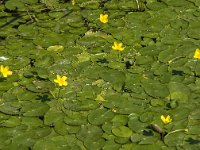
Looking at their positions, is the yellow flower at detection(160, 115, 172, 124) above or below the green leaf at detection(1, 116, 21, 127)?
above

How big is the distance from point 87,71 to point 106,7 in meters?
0.85

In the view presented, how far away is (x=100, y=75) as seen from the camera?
2977 millimetres

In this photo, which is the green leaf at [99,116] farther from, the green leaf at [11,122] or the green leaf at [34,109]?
the green leaf at [11,122]

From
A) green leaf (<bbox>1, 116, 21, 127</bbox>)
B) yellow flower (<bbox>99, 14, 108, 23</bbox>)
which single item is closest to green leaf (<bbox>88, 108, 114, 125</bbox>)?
green leaf (<bbox>1, 116, 21, 127</bbox>)

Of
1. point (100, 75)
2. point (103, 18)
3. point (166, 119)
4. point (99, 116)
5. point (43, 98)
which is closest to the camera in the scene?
point (166, 119)

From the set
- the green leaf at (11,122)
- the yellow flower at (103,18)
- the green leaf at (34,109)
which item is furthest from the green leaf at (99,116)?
the yellow flower at (103,18)

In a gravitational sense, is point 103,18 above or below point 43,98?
above

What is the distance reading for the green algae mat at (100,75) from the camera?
2.54m

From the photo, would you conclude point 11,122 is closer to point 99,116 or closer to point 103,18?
point 99,116

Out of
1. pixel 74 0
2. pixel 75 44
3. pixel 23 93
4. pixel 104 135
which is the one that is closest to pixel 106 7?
pixel 74 0

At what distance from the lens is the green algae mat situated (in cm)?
254

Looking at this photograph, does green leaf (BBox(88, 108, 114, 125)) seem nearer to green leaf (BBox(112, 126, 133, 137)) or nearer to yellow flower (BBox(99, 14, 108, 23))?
green leaf (BBox(112, 126, 133, 137))

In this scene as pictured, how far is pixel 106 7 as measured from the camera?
370 centimetres

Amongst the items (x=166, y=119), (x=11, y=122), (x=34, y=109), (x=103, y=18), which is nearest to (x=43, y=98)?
(x=34, y=109)
